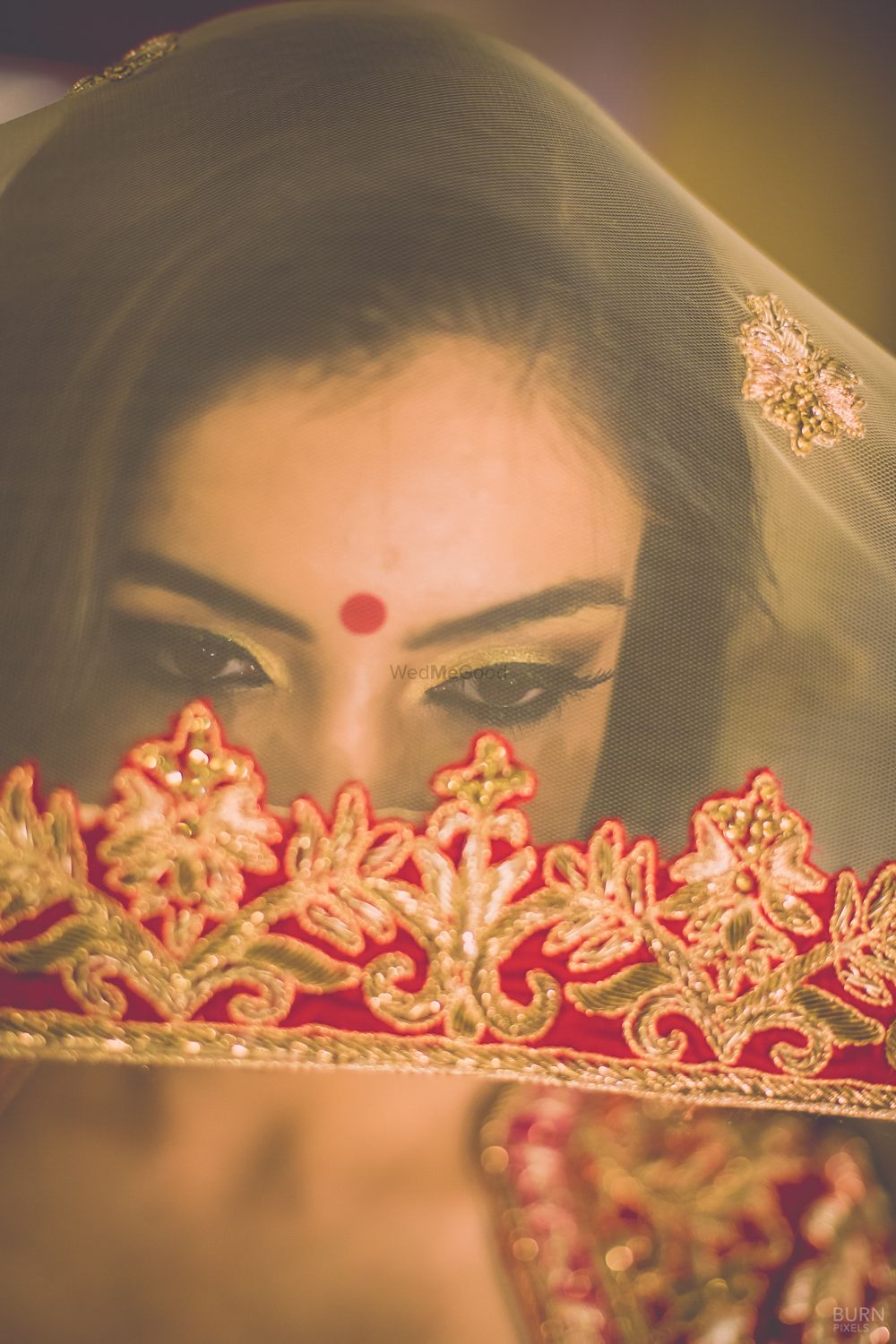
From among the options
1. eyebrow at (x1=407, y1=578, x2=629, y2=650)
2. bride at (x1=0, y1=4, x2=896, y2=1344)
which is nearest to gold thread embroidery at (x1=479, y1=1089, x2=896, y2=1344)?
bride at (x1=0, y1=4, x2=896, y2=1344)

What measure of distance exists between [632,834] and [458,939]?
120mm

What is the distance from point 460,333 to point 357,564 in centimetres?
15

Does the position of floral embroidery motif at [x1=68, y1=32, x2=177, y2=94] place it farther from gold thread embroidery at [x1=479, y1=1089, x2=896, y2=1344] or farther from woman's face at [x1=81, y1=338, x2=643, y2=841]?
gold thread embroidery at [x1=479, y1=1089, x2=896, y2=1344]

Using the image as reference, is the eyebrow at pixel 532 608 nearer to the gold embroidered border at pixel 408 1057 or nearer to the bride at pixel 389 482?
the bride at pixel 389 482

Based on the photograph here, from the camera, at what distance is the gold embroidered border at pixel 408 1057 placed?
58 cm

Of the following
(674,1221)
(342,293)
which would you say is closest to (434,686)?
(342,293)

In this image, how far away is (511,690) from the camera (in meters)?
0.60

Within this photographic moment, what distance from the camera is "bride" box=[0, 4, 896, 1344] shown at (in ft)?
1.88

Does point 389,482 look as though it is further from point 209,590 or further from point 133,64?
point 133,64

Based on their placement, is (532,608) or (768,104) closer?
(532,608)

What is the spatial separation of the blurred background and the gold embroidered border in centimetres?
69

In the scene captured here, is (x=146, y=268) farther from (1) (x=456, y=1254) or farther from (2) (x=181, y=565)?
(1) (x=456, y=1254)

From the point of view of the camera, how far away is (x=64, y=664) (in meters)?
0.58

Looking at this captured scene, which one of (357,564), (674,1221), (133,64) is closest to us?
(357,564)
